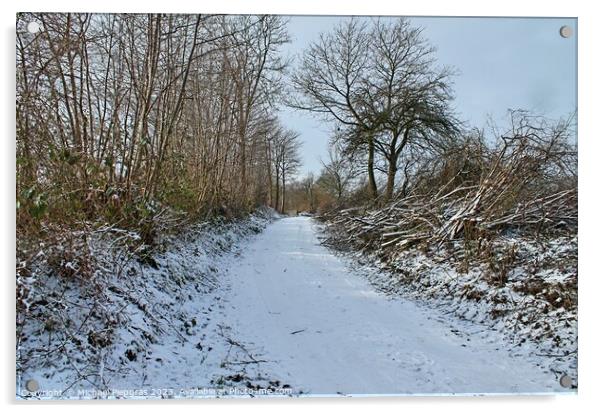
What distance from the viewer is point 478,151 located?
420cm

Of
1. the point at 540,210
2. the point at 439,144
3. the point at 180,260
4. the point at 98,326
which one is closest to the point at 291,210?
the point at 180,260

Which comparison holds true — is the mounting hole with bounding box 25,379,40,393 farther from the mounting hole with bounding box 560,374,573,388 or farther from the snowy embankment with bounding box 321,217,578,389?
the mounting hole with bounding box 560,374,573,388

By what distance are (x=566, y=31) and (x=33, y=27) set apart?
4473 millimetres

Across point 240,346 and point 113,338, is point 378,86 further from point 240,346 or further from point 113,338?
point 113,338

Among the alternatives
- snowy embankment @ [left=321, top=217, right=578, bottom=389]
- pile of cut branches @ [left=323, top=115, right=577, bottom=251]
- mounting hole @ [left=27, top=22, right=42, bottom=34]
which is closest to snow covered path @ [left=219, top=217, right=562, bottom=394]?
snowy embankment @ [left=321, top=217, right=578, bottom=389]

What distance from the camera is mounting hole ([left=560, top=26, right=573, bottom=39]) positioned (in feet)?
9.77

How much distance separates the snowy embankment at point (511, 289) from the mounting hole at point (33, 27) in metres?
4.36

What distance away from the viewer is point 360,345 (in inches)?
114

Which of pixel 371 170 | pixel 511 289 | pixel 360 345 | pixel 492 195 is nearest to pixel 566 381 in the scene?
pixel 511 289

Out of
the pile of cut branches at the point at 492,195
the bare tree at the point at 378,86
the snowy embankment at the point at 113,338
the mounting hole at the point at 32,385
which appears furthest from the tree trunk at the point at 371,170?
the mounting hole at the point at 32,385

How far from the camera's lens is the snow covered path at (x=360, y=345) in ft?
8.57

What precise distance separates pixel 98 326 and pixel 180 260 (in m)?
1.97

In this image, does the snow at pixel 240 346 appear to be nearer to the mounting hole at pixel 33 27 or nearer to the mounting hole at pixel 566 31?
the mounting hole at pixel 33 27

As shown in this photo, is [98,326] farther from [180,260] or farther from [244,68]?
[244,68]
